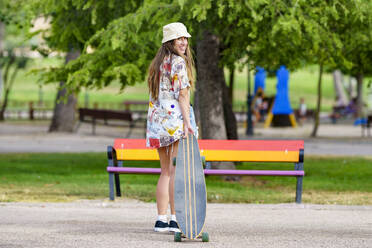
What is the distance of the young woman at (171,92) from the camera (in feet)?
23.7

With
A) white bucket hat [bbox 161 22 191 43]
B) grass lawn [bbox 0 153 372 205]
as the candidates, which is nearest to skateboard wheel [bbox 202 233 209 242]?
white bucket hat [bbox 161 22 191 43]

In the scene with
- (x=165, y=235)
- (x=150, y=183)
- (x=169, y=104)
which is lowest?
(x=150, y=183)

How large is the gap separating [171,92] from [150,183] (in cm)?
601

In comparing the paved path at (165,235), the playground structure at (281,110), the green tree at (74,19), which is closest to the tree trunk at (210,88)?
the green tree at (74,19)

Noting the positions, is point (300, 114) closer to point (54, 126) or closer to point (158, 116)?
point (54, 126)

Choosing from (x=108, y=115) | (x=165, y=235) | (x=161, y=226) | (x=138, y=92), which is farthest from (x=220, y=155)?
(x=138, y=92)

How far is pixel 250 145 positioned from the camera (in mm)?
10930

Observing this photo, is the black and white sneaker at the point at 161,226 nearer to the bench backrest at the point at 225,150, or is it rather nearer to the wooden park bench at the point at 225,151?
the wooden park bench at the point at 225,151

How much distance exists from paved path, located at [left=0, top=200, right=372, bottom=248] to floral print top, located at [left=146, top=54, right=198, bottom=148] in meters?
0.90

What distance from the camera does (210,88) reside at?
1398cm

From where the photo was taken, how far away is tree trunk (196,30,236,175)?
1399cm

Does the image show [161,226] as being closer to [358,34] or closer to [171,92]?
[171,92]

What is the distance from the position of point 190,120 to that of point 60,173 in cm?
777

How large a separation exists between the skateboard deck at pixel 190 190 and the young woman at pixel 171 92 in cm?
15
